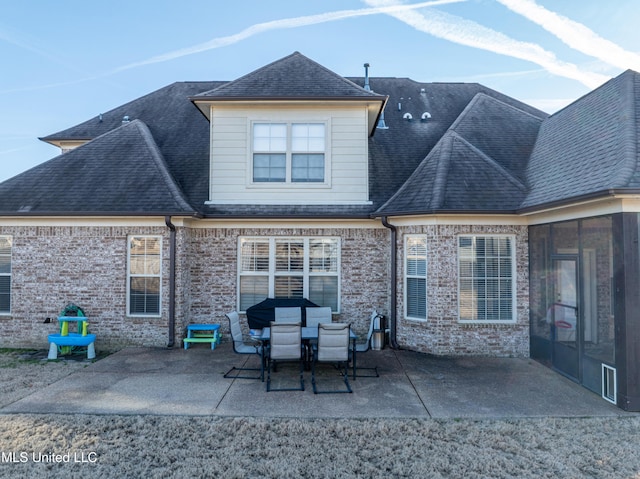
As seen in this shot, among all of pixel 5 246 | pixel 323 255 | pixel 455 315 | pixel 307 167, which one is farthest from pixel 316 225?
pixel 5 246

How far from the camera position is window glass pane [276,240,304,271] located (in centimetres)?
921

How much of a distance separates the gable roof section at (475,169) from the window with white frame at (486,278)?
0.86 m

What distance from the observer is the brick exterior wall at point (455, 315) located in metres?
8.03

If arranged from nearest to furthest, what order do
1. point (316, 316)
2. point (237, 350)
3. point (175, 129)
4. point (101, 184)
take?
point (237, 350), point (316, 316), point (101, 184), point (175, 129)

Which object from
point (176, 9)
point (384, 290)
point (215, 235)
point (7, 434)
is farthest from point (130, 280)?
point (176, 9)

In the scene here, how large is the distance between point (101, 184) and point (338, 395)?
25.9ft

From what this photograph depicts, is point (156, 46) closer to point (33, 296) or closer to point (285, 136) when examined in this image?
point (285, 136)

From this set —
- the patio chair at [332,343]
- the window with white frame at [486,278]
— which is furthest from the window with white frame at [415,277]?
the patio chair at [332,343]

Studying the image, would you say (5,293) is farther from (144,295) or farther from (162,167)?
(162,167)

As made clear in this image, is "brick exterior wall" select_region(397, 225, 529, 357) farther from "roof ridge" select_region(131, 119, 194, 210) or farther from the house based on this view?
"roof ridge" select_region(131, 119, 194, 210)

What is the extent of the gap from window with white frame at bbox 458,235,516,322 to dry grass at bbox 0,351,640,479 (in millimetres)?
3197

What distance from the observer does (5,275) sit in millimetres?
8898

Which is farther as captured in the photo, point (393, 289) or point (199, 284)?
point (199, 284)

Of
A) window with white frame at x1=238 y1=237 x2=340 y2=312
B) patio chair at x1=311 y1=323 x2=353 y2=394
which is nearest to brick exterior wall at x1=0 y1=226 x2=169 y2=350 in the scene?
window with white frame at x1=238 y1=237 x2=340 y2=312
